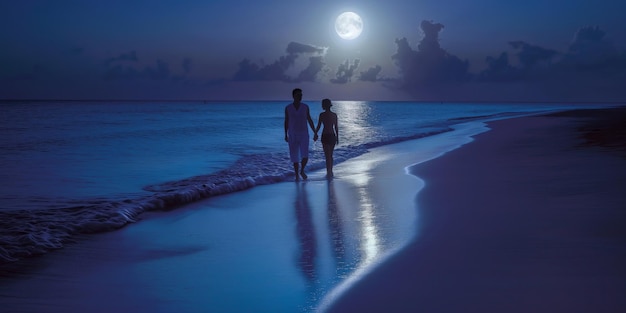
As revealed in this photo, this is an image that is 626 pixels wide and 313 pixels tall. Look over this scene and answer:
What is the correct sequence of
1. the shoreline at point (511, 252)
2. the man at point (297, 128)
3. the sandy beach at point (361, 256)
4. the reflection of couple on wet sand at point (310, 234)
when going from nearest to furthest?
the shoreline at point (511, 252), the sandy beach at point (361, 256), the reflection of couple on wet sand at point (310, 234), the man at point (297, 128)

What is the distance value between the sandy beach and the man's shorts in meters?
2.30

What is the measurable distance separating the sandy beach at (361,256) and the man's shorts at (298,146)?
7.53 ft

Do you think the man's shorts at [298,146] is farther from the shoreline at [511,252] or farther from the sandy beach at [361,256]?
the shoreline at [511,252]

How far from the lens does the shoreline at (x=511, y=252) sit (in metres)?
3.70

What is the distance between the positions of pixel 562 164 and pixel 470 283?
28.9ft

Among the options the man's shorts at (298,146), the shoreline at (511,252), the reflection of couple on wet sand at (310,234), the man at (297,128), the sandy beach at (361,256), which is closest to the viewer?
the shoreline at (511,252)

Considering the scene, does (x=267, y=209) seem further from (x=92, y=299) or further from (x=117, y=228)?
(x=92, y=299)

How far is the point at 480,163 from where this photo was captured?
1270 cm

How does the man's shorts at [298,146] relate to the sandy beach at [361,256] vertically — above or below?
above

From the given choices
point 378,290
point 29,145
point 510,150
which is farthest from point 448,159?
point 29,145

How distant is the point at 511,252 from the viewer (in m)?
4.89

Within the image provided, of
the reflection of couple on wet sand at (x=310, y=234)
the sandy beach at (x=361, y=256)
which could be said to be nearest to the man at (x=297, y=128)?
the reflection of couple on wet sand at (x=310, y=234)

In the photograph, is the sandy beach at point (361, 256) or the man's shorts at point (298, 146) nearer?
the sandy beach at point (361, 256)

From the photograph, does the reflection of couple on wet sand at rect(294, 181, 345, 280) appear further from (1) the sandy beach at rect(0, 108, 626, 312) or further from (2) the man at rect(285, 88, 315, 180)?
(2) the man at rect(285, 88, 315, 180)
